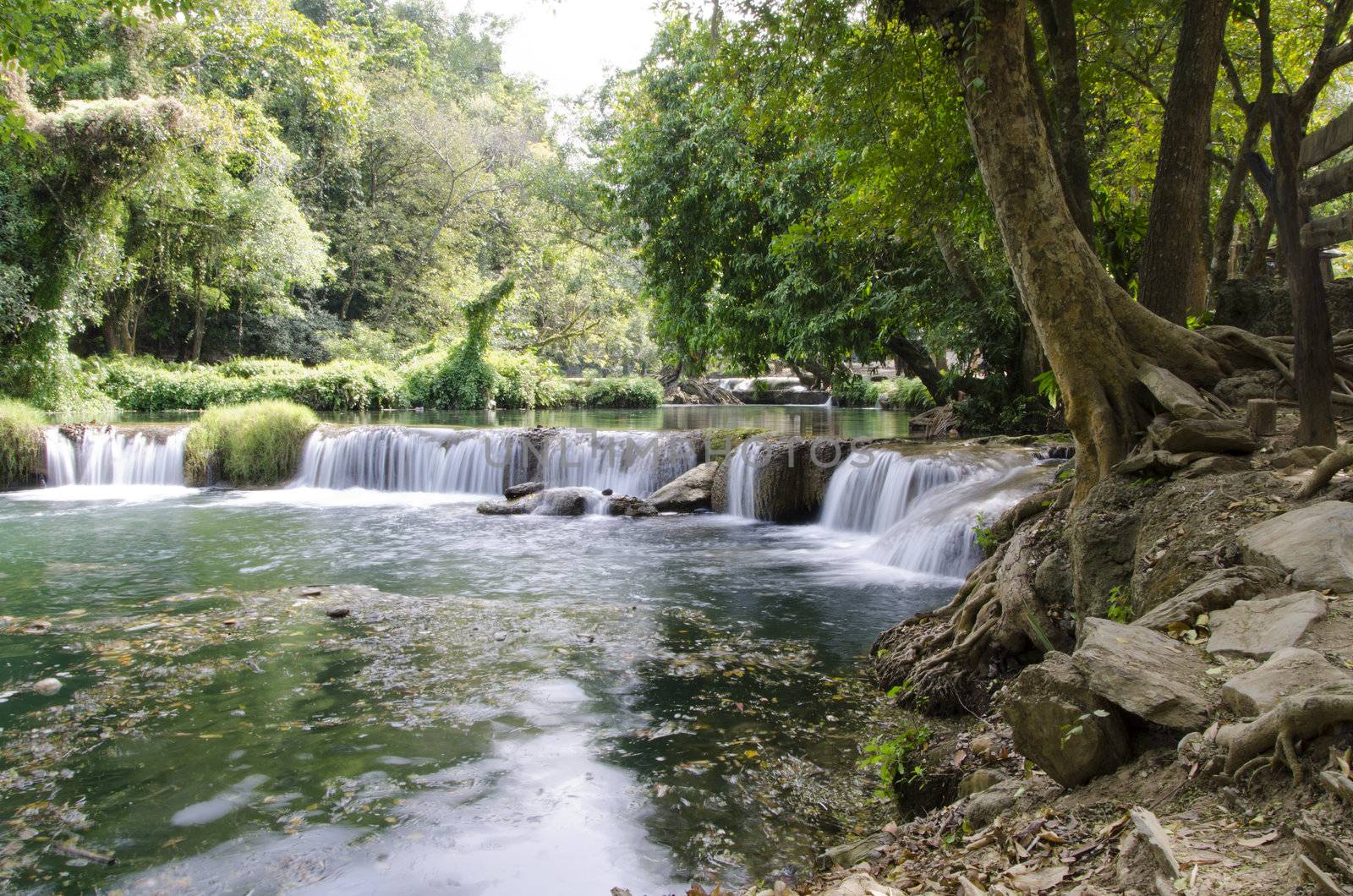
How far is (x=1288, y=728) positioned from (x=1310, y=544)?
1.56 meters

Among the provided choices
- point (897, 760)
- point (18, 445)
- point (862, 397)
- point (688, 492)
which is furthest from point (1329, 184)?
point (862, 397)

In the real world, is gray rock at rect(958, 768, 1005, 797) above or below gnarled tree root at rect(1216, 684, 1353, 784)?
below

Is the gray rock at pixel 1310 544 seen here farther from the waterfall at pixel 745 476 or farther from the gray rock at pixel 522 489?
the gray rock at pixel 522 489

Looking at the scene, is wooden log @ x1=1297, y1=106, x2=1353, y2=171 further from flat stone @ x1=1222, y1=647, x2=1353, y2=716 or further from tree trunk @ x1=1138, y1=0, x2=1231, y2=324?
tree trunk @ x1=1138, y1=0, x2=1231, y2=324

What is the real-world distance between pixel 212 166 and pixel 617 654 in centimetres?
2468

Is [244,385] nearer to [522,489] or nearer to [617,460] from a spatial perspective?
[522,489]

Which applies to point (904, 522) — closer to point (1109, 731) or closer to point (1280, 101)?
point (1280, 101)

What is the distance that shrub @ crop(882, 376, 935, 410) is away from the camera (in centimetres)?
2938

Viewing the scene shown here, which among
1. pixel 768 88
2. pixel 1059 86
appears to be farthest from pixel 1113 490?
pixel 768 88

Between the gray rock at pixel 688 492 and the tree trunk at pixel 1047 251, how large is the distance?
994 centimetres

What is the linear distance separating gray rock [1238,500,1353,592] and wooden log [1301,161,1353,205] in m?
1.43

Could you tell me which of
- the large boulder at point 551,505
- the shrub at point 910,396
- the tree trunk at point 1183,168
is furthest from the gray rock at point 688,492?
the shrub at point 910,396

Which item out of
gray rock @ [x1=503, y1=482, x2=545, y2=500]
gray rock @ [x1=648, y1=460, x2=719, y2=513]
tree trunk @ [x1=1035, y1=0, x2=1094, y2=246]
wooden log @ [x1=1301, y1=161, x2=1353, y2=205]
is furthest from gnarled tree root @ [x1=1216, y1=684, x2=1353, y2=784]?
gray rock @ [x1=503, y1=482, x2=545, y2=500]

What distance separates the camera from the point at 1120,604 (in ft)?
14.5
